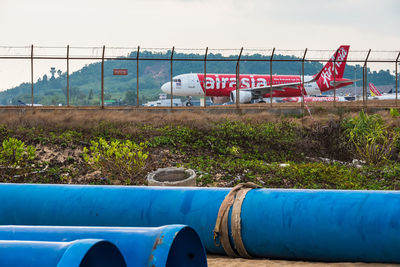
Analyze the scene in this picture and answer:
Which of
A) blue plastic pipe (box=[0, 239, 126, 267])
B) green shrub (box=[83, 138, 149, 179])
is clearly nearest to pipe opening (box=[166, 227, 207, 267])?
blue plastic pipe (box=[0, 239, 126, 267])

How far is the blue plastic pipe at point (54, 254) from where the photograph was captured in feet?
6.94

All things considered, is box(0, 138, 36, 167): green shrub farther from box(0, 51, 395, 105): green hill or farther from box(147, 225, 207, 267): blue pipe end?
box(0, 51, 395, 105): green hill

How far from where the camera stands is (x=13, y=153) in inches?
392

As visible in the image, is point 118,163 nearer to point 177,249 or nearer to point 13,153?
point 13,153

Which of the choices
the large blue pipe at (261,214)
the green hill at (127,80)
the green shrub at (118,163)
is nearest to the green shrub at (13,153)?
the green shrub at (118,163)

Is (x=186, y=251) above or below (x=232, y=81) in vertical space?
below

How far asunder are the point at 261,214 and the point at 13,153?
6952mm

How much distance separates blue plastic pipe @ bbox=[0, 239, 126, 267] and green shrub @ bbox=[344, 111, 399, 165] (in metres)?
10.6

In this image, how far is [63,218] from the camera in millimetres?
5051

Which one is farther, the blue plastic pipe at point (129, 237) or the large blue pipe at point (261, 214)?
the large blue pipe at point (261, 214)

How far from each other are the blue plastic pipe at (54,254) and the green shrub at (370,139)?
10567 millimetres

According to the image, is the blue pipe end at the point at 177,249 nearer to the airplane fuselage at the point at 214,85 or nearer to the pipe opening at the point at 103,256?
the pipe opening at the point at 103,256

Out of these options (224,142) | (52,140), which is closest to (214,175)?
(224,142)

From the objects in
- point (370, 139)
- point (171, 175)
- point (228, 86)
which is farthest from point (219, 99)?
point (171, 175)
